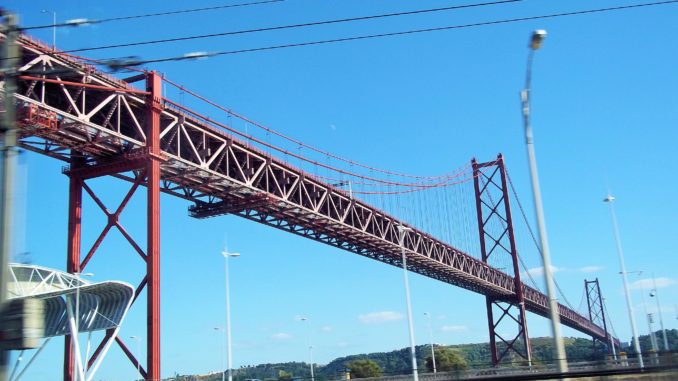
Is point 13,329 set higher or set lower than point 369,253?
lower

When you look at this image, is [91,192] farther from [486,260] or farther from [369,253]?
[486,260]

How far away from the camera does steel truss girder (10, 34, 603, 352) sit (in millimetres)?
30297

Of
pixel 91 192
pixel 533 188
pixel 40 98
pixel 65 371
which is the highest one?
pixel 40 98

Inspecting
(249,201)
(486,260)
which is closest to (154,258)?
(249,201)

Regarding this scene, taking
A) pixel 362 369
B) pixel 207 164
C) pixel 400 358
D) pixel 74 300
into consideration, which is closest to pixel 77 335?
pixel 74 300

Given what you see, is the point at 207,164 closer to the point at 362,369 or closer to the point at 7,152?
the point at 7,152

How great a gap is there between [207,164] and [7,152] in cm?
2819

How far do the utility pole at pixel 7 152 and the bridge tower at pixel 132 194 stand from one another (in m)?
20.2

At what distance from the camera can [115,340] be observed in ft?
112

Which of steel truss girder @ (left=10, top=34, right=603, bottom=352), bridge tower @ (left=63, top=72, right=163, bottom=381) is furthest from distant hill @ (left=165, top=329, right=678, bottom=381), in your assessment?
bridge tower @ (left=63, top=72, right=163, bottom=381)

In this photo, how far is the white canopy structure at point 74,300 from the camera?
3256cm

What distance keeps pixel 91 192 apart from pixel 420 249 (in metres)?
39.8

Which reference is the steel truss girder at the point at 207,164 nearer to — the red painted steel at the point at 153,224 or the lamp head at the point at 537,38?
the red painted steel at the point at 153,224

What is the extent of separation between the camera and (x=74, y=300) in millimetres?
37000
